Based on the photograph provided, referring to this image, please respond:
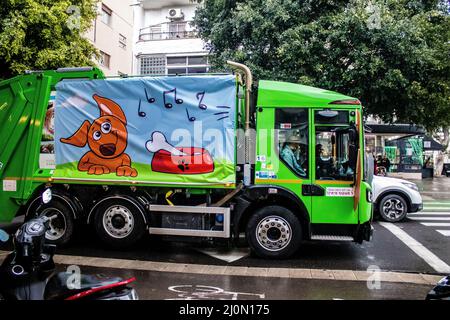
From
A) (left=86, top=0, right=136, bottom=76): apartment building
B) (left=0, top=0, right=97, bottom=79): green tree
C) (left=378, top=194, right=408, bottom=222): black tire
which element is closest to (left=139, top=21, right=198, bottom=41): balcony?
(left=86, top=0, right=136, bottom=76): apartment building

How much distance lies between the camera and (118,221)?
6.96 m

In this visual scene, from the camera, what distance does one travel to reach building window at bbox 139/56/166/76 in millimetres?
26734

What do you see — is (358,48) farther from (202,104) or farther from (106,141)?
(106,141)

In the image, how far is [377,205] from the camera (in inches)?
417

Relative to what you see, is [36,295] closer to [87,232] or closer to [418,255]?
[87,232]

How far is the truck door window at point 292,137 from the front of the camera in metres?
6.54

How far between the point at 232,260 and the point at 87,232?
3261 millimetres

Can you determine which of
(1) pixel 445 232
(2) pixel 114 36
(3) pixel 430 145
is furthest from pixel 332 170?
(3) pixel 430 145

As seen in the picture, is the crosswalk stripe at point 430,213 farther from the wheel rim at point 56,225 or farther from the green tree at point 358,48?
the wheel rim at point 56,225

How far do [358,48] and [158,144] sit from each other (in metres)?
8.61

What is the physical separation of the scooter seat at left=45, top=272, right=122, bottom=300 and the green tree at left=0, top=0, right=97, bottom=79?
29.2 ft

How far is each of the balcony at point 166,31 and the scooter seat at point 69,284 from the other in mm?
24963

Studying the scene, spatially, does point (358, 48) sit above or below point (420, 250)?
above

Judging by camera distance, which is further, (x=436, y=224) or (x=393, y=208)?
(x=393, y=208)
